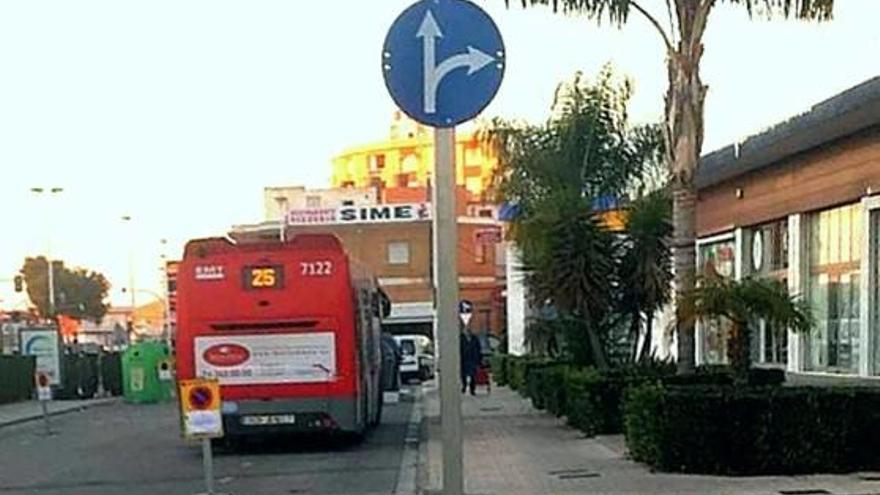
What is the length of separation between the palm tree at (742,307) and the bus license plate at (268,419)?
22.6 ft

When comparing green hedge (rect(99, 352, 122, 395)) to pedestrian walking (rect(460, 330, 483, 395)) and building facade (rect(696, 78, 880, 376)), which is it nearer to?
pedestrian walking (rect(460, 330, 483, 395))

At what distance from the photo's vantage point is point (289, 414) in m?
20.0

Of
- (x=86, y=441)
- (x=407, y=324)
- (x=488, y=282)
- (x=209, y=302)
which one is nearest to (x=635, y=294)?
(x=209, y=302)

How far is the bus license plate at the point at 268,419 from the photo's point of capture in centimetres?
2005

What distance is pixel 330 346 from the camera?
20.2m

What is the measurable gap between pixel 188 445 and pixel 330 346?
13.3 ft

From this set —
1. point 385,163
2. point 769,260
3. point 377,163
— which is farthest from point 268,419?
point 377,163

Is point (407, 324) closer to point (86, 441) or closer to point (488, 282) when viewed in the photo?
point (488, 282)

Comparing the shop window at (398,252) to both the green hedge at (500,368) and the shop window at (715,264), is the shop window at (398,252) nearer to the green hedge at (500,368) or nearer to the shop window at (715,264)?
the green hedge at (500,368)

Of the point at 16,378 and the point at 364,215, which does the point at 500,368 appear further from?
the point at 364,215

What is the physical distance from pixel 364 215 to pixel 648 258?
55864 mm

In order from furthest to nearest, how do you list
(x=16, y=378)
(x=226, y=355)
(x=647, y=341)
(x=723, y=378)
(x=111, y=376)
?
(x=111, y=376)
(x=16, y=378)
(x=647, y=341)
(x=226, y=355)
(x=723, y=378)

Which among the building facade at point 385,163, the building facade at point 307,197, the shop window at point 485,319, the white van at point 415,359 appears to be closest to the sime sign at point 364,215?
the shop window at point 485,319

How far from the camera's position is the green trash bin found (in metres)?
40.5
